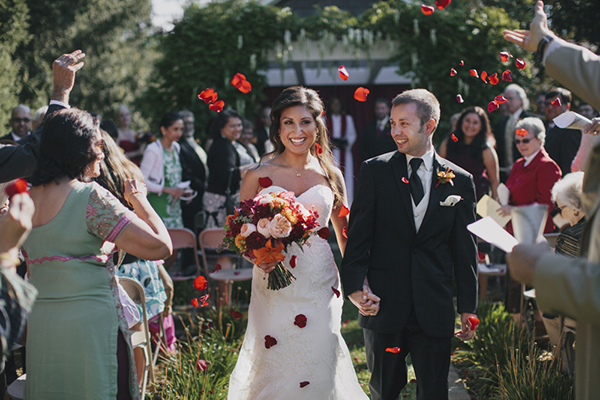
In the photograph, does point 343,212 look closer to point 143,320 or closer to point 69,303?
point 143,320

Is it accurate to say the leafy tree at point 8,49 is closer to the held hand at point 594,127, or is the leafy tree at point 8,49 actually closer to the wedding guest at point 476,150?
the wedding guest at point 476,150

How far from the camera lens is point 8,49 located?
10.9 meters

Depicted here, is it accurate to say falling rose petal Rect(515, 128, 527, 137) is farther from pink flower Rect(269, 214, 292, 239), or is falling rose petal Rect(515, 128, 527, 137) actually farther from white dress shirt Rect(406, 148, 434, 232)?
pink flower Rect(269, 214, 292, 239)

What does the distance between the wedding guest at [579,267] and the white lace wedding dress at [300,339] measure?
1.78 metres

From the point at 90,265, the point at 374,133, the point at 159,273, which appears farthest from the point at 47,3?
the point at 90,265

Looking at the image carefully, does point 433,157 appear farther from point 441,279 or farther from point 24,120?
point 24,120

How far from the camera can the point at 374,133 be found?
9.38 metres

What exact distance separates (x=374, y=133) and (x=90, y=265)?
745 centimetres

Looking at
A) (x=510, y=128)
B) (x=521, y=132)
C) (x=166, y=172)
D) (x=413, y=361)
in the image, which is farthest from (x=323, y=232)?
(x=510, y=128)

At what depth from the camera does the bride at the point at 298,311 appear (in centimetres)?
337

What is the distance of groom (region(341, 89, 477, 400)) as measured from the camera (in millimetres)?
3086

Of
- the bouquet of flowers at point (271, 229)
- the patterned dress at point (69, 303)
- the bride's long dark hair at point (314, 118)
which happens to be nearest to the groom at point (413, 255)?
the bouquet of flowers at point (271, 229)

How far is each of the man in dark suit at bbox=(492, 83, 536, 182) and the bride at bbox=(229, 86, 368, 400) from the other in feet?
16.3

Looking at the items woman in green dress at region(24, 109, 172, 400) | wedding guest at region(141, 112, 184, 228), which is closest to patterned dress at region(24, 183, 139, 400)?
woman in green dress at region(24, 109, 172, 400)
